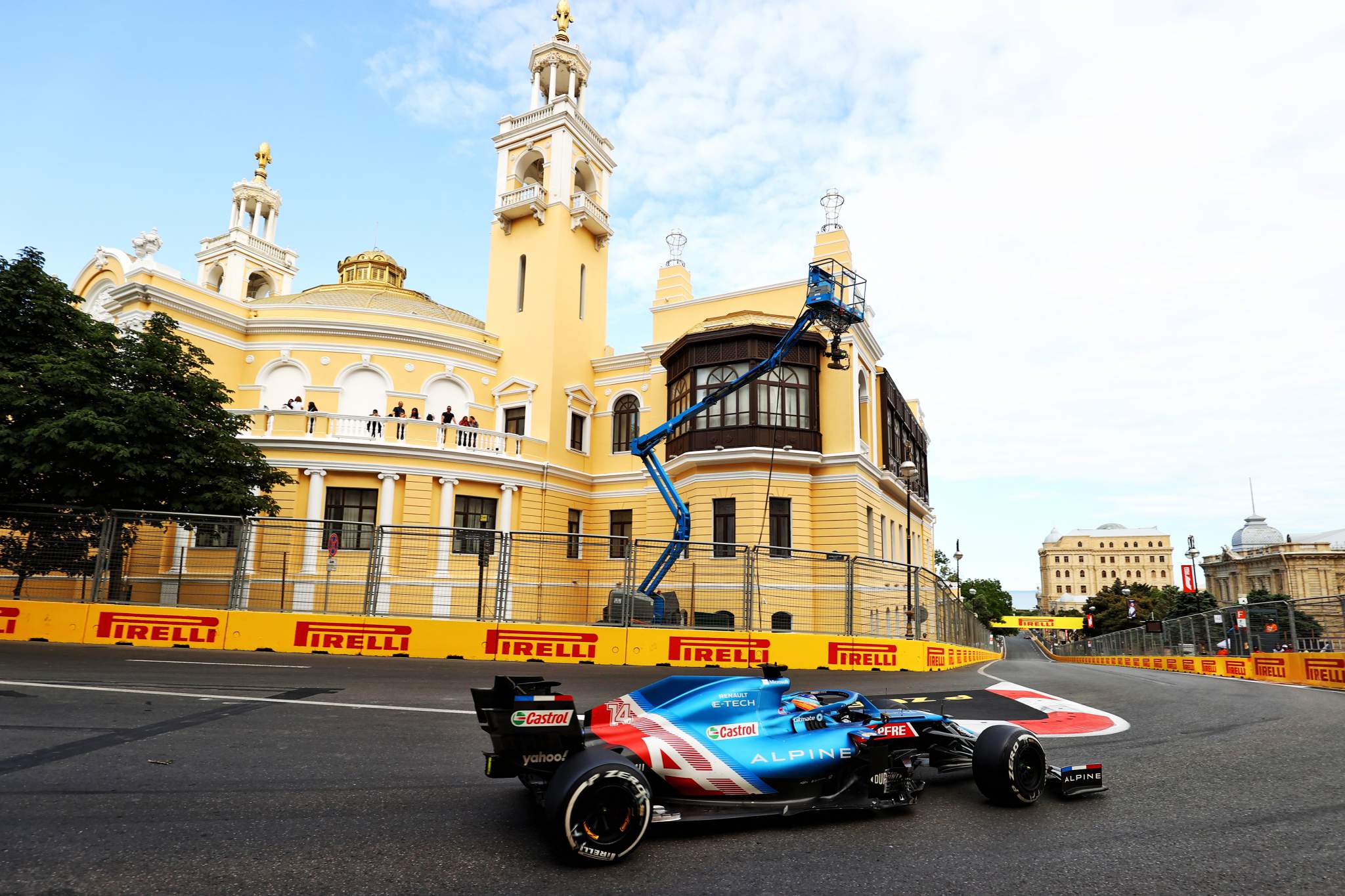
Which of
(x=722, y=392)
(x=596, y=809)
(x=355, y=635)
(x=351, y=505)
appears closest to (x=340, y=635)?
(x=355, y=635)

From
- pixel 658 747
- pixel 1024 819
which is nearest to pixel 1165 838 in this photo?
pixel 1024 819

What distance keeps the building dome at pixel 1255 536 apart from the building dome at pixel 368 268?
14462 cm

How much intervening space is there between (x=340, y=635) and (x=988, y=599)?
14020cm

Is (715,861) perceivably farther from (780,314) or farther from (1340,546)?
(1340,546)

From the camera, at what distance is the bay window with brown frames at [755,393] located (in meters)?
29.2

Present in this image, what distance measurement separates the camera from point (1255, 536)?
135m

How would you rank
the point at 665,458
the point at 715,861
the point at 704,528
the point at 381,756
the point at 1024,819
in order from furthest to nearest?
the point at 665,458, the point at 704,528, the point at 381,756, the point at 1024,819, the point at 715,861

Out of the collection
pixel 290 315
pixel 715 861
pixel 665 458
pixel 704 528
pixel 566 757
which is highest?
pixel 290 315

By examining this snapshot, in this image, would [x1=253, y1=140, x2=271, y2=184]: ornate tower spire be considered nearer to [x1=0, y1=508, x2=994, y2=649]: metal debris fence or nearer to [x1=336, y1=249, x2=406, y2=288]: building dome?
[x1=336, y1=249, x2=406, y2=288]: building dome

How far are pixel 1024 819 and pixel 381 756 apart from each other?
16.7 ft

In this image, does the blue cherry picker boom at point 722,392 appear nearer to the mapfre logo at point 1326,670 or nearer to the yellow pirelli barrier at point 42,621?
the yellow pirelli barrier at point 42,621

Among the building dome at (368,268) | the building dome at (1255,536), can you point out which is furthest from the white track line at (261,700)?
the building dome at (1255,536)

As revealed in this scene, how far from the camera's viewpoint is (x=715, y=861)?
168 inches

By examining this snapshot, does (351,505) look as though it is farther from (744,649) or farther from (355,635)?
(744,649)
